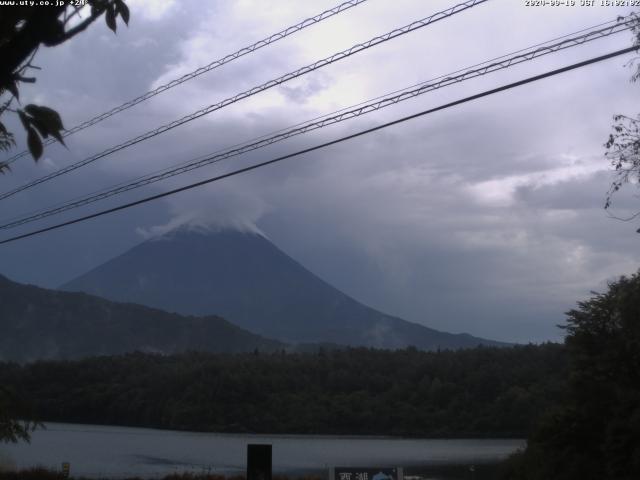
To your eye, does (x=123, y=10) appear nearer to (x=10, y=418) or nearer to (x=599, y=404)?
(x=10, y=418)

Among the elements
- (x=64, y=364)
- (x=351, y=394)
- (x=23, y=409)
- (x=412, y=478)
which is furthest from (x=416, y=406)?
(x=23, y=409)

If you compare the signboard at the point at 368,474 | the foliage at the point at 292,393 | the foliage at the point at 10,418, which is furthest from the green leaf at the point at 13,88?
the foliage at the point at 292,393

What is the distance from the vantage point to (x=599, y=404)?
75.4 ft

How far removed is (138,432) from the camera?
298ft

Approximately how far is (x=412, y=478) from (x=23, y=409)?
3027 cm

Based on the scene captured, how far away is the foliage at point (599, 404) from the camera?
69.9ft

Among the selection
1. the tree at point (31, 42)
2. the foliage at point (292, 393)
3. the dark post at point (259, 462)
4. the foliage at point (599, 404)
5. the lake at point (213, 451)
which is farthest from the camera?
the foliage at point (292, 393)

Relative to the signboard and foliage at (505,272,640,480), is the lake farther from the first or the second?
the signboard

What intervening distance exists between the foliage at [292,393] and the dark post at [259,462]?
6587cm

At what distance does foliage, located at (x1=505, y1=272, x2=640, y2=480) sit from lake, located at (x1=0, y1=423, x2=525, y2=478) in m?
29.8

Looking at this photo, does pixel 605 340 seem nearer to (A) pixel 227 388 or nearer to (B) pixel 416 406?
(B) pixel 416 406

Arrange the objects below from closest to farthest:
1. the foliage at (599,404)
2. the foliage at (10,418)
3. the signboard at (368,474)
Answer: the foliage at (10,418), the signboard at (368,474), the foliage at (599,404)

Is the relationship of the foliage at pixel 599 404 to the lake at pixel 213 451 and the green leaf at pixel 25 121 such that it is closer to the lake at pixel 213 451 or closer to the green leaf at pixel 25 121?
the green leaf at pixel 25 121

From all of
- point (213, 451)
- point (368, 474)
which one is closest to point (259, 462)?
point (368, 474)
